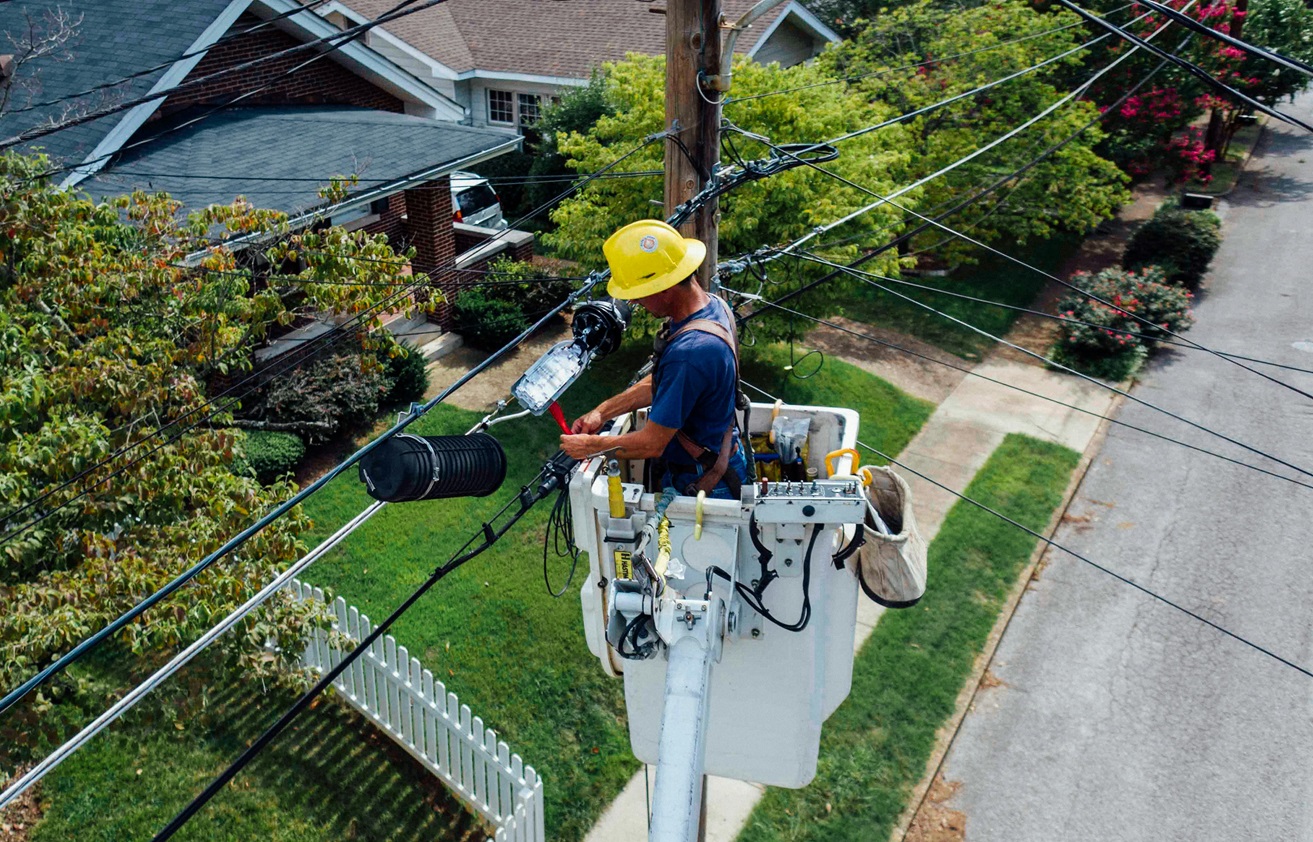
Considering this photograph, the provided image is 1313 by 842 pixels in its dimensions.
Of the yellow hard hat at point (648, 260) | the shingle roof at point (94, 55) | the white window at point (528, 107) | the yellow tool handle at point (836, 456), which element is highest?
the yellow hard hat at point (648, 260)

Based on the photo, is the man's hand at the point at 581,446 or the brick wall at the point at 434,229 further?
the brick wall at the point at 434,229

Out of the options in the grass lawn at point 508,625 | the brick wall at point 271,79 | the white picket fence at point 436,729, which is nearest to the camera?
the white picket fence at point 436,729

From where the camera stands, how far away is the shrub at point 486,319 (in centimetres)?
1600

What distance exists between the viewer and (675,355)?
470 centimetres

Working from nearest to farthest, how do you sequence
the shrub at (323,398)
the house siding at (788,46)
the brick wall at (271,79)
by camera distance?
the shrub at (323,398), the brick wall at (271,79), the house siding at (788,46)

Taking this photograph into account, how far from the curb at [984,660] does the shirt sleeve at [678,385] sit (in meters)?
5.99

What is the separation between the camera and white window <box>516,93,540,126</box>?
24.2 meters

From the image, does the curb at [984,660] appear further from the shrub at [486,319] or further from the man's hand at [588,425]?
the shrub at [486,319]

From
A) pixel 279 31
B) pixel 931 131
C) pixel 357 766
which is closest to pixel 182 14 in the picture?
pixel 279 31

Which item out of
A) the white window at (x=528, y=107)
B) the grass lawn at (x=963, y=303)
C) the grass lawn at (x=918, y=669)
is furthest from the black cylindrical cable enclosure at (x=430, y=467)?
the white window at (x=528, y=107)

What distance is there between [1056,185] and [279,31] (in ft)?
41.8

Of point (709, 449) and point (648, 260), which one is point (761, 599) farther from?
point (648, 260)

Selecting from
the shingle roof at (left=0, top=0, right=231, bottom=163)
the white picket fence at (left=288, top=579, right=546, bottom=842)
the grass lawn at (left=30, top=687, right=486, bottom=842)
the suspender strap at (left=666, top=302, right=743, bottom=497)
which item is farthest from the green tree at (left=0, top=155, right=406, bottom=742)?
the shingle roof at (left=0, top=0, right=231, bottom=163)

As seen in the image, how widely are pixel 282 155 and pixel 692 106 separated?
8997 mm
